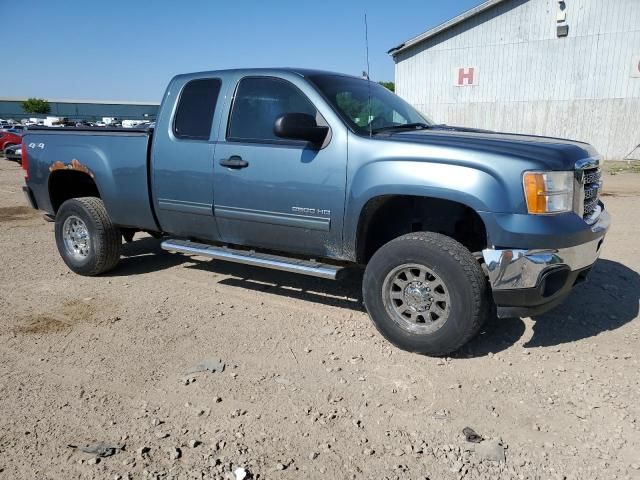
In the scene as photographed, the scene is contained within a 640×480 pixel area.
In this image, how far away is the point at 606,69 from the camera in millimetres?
18406

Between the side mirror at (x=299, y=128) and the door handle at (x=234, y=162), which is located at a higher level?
the side mirror at (x=299, y=128)

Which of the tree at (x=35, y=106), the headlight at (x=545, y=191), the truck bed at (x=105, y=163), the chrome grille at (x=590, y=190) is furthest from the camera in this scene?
the tree at (x=35, y=106)

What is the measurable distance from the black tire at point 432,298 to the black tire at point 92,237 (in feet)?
9.94

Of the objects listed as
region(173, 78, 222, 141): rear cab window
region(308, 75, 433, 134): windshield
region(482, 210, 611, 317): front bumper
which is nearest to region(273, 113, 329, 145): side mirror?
region(308, 75, 433, 134): windshield

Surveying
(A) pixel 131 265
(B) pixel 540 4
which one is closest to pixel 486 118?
(B) pixel 540 4

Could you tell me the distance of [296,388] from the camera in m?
3.35

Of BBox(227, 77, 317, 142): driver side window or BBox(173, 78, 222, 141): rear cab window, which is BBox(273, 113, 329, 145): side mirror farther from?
BBox(173, 78, 222, 141): rear cab window

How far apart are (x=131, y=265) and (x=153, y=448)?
12.6 feet

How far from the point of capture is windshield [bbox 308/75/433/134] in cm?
411

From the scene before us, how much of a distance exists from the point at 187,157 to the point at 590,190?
323 cm

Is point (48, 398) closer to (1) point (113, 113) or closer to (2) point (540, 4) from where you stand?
(2) point (540, 4)

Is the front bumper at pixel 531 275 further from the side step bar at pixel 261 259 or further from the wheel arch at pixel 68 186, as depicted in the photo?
the wheel arch at pixel 68 186

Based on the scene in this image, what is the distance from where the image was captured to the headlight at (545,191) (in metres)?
3.24

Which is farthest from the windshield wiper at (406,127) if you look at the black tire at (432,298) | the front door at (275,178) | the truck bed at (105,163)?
the truck bed at (105,163)
